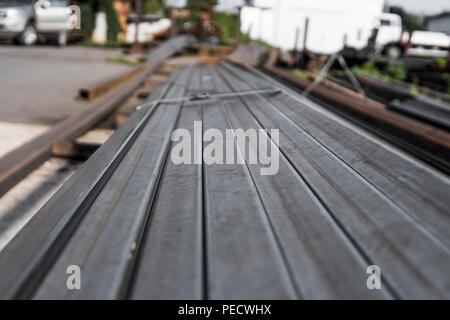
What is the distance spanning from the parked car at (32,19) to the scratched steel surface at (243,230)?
1159 cm

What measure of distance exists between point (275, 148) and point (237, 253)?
0.90 meters

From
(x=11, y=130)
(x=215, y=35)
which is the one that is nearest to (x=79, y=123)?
(x=11, y=130)

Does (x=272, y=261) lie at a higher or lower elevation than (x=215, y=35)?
lower

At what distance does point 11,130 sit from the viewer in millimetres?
3504

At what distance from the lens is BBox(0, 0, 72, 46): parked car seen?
10938 mm

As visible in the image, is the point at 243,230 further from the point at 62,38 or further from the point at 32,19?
the point at 62,38

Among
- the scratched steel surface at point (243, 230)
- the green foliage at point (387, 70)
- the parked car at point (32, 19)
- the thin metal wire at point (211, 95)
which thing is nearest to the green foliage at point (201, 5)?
the parked car at point (32, 19)

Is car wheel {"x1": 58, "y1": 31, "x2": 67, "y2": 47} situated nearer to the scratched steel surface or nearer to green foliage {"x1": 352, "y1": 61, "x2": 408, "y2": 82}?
green foliage {"x1": 352, "y1": 61, "x2": 408, "y2": 82}

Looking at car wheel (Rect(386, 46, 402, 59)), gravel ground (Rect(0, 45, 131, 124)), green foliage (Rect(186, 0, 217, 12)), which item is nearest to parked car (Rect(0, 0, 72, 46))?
gravel ground (Rect(0, 45, 131, 124))

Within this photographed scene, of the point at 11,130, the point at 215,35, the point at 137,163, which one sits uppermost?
the point at 215,35

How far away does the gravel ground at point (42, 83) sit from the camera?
4.19m

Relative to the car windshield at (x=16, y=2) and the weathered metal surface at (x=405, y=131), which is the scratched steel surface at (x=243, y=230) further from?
the car windshield at (x=16, y=2)

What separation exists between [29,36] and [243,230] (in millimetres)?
13218
